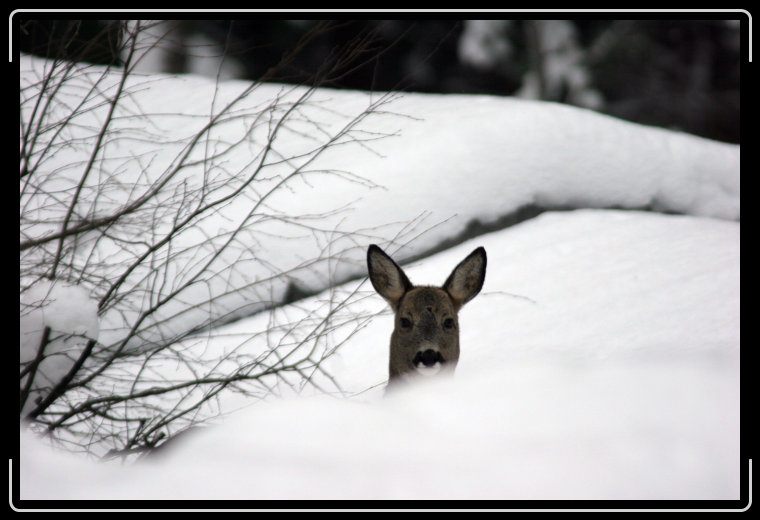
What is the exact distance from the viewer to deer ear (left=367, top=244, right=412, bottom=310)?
145 inches

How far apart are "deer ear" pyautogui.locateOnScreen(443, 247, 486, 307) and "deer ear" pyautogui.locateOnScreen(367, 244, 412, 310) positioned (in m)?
0.21

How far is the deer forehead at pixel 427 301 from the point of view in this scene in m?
3.66

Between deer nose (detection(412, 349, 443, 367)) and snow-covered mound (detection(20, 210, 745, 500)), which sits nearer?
snow-covered mound (detection(20, 210, 745, 500))

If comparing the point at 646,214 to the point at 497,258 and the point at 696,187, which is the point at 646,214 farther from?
the point at 497,258

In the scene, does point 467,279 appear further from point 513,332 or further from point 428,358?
point 513,332

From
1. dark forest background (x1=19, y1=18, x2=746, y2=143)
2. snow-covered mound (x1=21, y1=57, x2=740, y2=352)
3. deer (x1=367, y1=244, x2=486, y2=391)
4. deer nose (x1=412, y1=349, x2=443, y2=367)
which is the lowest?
deer nose (x1=412, y1=349, x2=443, y2=367)

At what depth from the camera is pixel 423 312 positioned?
11.9 feet

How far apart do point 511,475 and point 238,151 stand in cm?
517

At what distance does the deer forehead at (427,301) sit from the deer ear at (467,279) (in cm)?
6

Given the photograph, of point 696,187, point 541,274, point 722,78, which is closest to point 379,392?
point 541,274

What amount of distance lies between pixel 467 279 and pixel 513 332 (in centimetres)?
122

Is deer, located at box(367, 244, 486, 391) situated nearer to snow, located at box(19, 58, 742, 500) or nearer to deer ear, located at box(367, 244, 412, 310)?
deer ear, located at box(367, 244, 412, 310)

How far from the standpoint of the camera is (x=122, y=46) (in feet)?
10.8

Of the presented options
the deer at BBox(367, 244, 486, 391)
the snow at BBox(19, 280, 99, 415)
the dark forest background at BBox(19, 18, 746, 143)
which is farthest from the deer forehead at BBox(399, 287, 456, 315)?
the dark forest background at BBox(19, 18, 746, 143)
